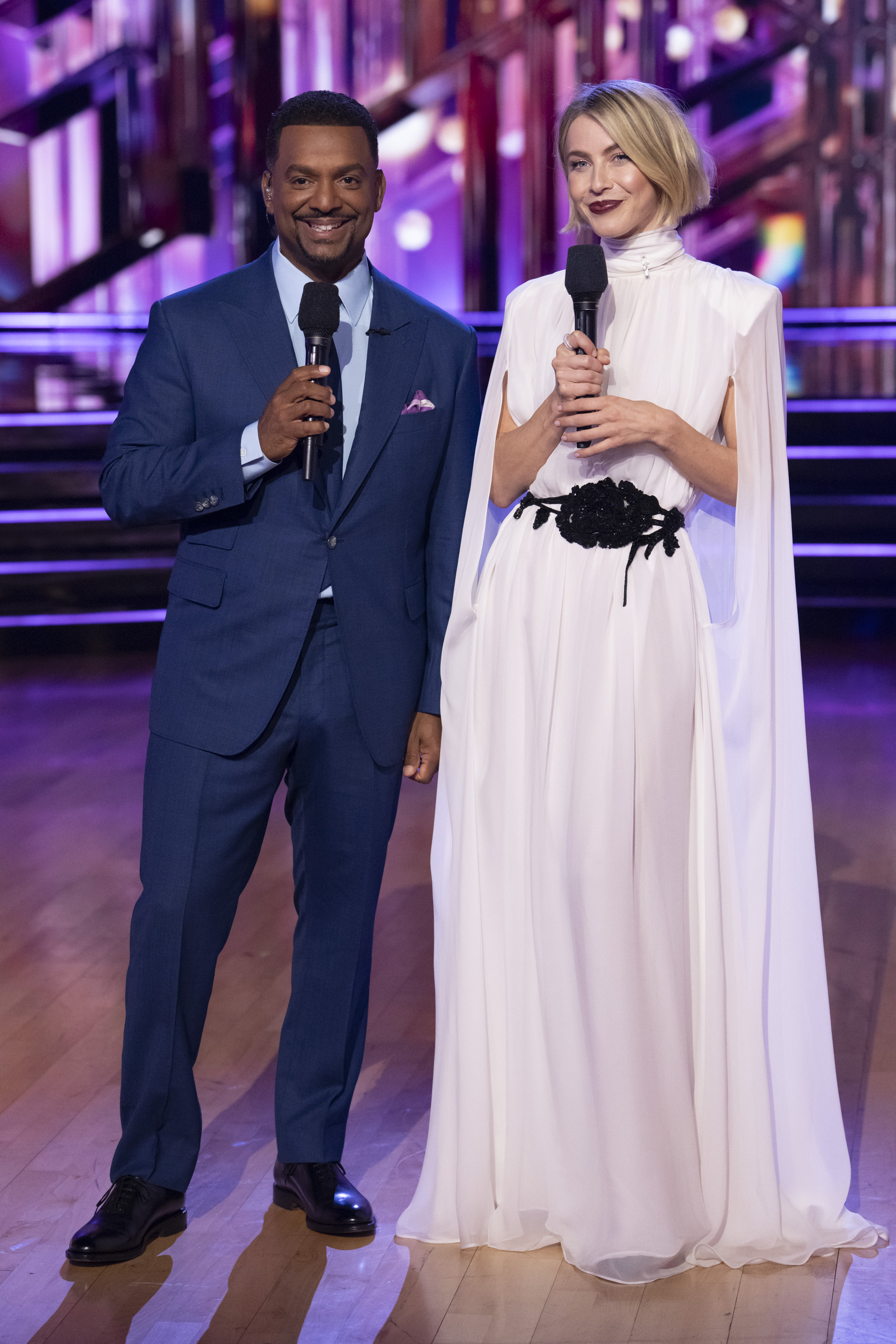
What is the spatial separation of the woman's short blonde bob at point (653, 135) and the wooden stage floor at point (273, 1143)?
1.56 meters

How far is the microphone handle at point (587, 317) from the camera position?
7.00 ft

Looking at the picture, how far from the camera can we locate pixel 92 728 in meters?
6.34

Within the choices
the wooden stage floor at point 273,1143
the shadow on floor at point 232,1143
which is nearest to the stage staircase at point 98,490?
the wooden stage floor at point 273,1143

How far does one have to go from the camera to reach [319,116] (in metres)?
2.33

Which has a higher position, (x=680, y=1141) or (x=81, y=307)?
(x=81, y=307)

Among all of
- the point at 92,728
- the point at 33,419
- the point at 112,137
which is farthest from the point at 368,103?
the point at 92,728

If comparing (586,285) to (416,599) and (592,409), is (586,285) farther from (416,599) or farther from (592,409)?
(416,599)

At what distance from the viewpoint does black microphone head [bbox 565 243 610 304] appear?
212cm

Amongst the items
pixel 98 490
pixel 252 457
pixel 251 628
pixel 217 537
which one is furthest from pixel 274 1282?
pixel 98 490

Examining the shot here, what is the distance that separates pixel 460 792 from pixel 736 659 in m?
0.46

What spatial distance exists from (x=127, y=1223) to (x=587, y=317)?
149 centimetres

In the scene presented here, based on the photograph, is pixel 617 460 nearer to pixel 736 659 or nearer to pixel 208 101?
pixel 736 659

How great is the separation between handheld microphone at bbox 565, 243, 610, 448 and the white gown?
21cm

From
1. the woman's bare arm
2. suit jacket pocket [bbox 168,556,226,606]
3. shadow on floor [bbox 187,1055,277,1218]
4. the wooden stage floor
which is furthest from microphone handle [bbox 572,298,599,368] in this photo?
shadow on floor [bbox 187,1055,277,1218]
